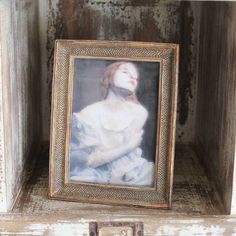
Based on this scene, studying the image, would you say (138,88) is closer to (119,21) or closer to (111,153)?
(111,153)

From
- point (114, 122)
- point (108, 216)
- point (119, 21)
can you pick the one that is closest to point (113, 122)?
point (114, 122)

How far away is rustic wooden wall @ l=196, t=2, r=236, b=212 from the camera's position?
1073 millimetres

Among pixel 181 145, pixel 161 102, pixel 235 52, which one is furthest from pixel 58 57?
pixel 181 145

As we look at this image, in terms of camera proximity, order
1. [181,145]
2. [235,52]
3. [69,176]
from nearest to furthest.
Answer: [235,52]
[69,176]
[181,145]

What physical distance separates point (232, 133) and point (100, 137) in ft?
0.88

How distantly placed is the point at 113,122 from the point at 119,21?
1.29 ft

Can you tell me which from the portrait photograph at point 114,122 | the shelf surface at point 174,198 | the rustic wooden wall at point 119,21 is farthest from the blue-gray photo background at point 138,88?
the rustic wooden wall at point 119,21

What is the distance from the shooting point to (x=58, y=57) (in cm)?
112

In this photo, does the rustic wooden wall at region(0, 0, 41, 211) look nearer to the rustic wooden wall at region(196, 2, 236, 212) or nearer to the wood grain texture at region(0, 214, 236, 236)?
the wood grain texture at region(0, 214, 236, 236)

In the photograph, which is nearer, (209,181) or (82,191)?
(82,191)

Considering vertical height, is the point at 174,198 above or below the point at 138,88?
below

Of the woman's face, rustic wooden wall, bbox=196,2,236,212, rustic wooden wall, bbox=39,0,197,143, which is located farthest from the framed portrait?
rustic wooden wall, bbox=39,0,197,143

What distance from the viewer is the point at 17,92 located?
116 centimetres

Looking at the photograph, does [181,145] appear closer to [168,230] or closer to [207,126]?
[207,126]
